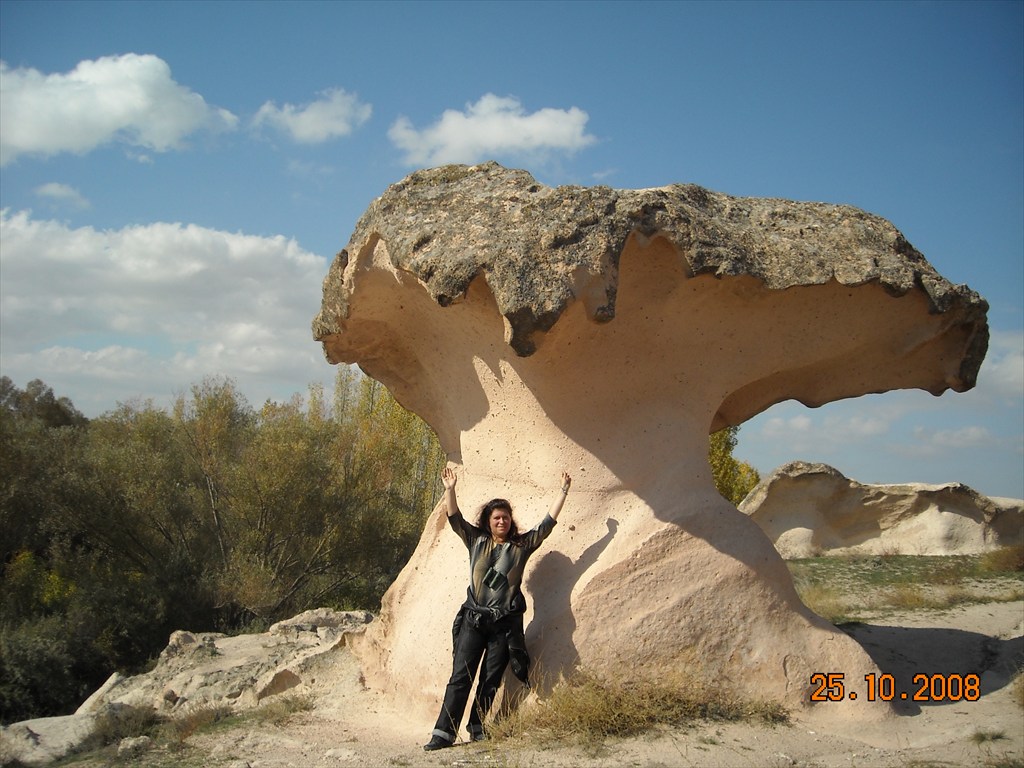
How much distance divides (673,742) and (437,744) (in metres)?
1.23

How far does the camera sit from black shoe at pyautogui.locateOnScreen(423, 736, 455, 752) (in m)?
4.60

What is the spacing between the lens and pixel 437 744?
182 inches

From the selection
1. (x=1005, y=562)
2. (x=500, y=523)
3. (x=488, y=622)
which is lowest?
(x=488, y=622)

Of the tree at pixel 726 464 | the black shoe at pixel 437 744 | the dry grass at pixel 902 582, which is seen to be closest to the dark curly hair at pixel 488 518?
the black shoe at pixel 437 744

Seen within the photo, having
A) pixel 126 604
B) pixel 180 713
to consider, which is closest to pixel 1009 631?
pixel 180 713

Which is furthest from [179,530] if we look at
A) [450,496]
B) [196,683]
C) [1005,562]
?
[1005,562]

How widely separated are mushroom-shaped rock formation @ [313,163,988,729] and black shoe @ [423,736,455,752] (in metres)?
0.58

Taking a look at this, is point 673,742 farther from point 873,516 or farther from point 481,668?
point 873,516

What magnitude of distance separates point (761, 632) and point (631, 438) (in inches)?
53.9

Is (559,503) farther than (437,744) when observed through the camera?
Yes

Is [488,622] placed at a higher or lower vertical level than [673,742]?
higher

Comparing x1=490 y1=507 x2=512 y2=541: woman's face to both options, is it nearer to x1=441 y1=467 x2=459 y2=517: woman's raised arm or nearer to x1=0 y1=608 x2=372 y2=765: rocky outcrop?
x1=441 y1=467 x2=459 y2=517: woman's raised arm

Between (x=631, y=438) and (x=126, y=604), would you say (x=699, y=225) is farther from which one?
(x=126, y=604)
